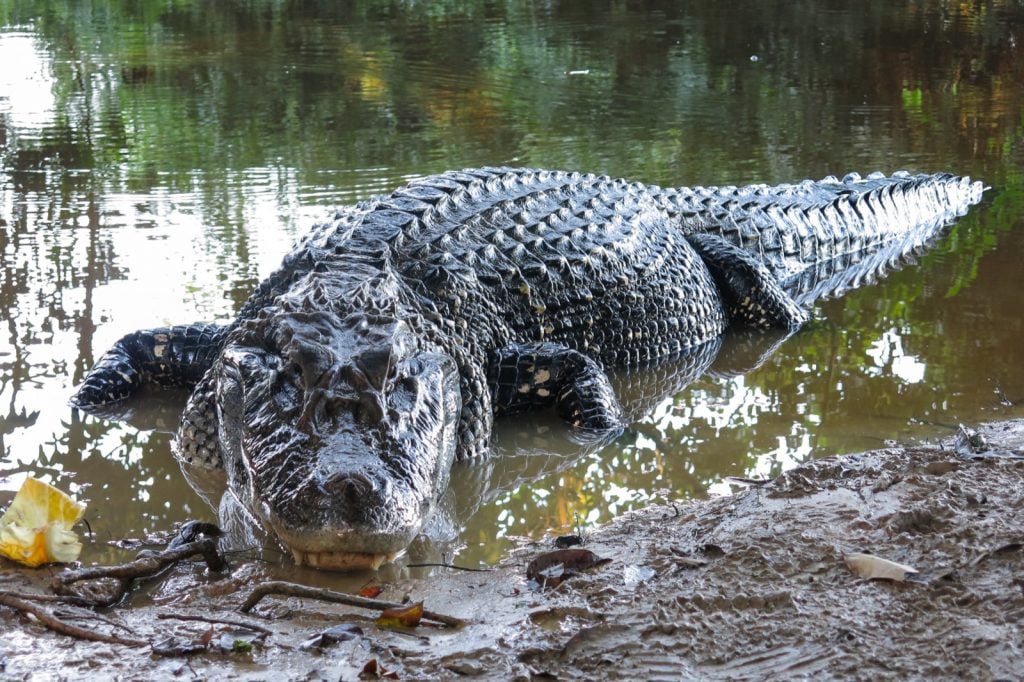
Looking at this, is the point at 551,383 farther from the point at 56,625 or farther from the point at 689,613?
the point at 56,625

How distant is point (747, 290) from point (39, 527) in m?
3.92

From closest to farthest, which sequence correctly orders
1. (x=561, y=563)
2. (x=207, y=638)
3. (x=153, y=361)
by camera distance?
1. (x=207, y=638)
2. (x=561, y=563)
3. (x=153, y=361)

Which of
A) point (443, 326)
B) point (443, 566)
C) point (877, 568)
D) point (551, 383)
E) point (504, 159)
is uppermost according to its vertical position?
point (504, 159)

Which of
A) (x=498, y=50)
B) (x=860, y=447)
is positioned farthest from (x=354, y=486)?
(x=498, y=50)

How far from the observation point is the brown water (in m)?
4.30

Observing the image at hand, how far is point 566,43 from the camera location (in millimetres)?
14961

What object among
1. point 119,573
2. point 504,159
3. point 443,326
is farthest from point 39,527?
point 504,159

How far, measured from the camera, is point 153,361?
16.0 ft

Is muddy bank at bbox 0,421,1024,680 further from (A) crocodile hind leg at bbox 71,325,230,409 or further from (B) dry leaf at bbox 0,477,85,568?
(A) crocodile hind leg at bbox 71,325,230,409

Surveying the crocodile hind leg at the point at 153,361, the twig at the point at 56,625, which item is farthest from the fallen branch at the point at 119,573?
the crocodile hind leg at the point at 153,361

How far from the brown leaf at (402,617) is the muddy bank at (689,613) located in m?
0.03

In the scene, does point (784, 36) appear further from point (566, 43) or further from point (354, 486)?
point (354, 486)

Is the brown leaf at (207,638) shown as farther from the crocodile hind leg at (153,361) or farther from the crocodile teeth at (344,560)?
the crocodile hind leg at (153,361)

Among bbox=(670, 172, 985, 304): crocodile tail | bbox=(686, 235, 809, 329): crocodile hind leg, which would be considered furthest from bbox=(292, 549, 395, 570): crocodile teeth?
bbox=(670, 172, 985, 304): crocodile tail
